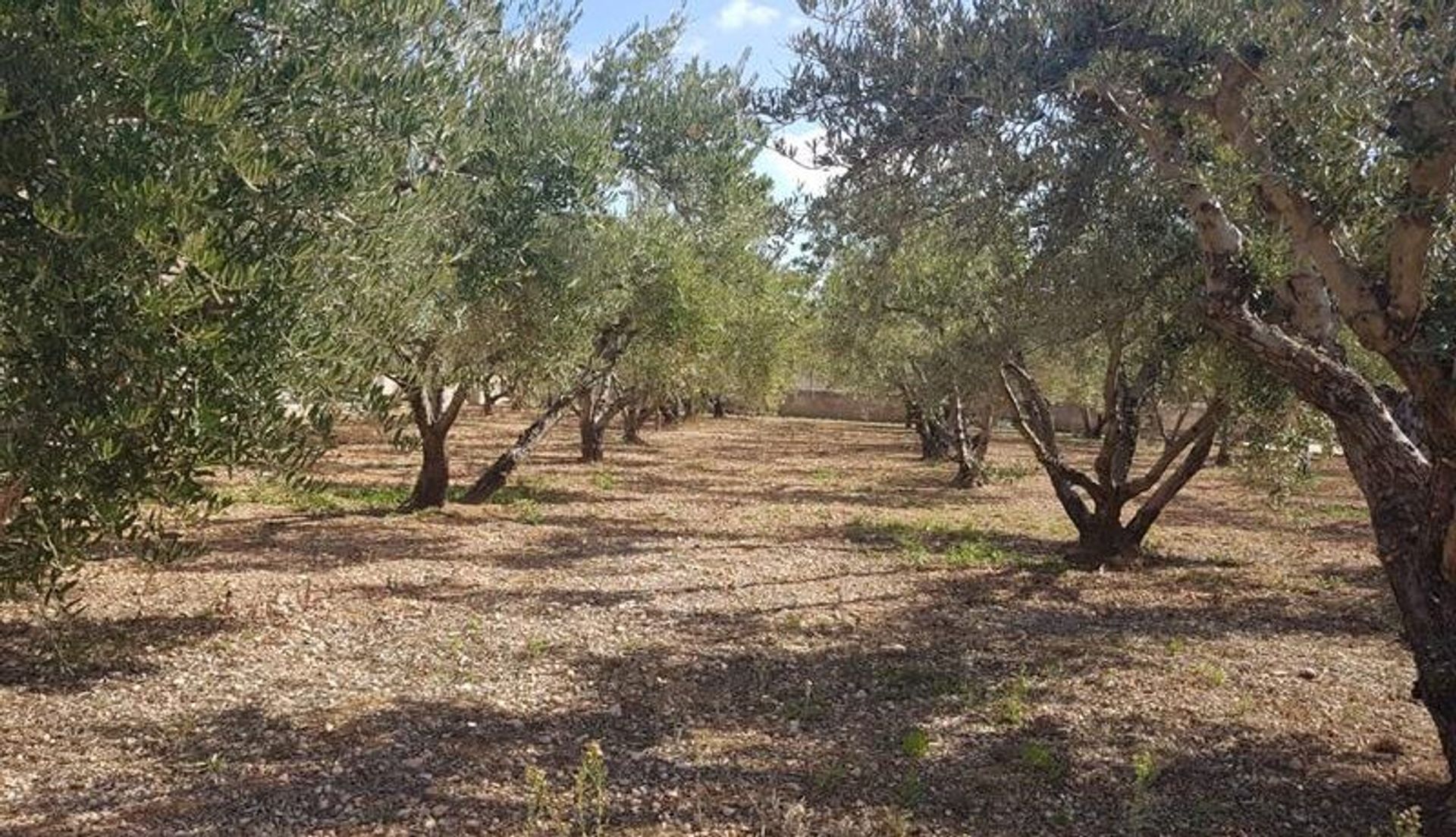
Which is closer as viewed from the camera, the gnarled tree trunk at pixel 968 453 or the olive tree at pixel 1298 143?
the olive tree at pixel 1298 143

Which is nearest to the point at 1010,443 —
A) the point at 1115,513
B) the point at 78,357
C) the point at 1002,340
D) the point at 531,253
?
the point at 1115,513

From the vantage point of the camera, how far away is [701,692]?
7371mm

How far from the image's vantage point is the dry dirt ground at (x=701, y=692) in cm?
532

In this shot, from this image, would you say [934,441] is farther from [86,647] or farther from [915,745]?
[86,647]

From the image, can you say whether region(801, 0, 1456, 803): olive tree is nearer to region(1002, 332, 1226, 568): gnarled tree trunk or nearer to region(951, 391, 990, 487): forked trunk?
region(1002, 332, 1226, 568): gnarled tree trunk

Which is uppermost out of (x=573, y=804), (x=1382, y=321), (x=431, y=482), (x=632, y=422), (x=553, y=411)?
(x=1382, y=321)

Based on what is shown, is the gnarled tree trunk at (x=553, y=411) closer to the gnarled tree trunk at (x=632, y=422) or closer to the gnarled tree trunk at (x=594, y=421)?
the gnarled tree trunk at (x=594, y=421)

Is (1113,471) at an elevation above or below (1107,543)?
above

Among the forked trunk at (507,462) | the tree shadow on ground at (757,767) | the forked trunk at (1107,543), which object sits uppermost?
the forked trunk at (507,462)

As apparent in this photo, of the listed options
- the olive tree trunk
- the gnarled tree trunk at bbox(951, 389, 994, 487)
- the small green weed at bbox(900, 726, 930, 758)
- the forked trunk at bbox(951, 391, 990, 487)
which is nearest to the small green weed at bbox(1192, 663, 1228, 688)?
the olive tree trunk

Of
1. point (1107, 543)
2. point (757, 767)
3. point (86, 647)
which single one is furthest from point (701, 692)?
point (1107, 543)

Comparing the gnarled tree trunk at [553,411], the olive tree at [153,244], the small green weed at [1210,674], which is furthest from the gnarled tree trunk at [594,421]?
the olive tree at [153,244]

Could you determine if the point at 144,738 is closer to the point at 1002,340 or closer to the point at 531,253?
the point at 531,253

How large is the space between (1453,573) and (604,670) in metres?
5.32
